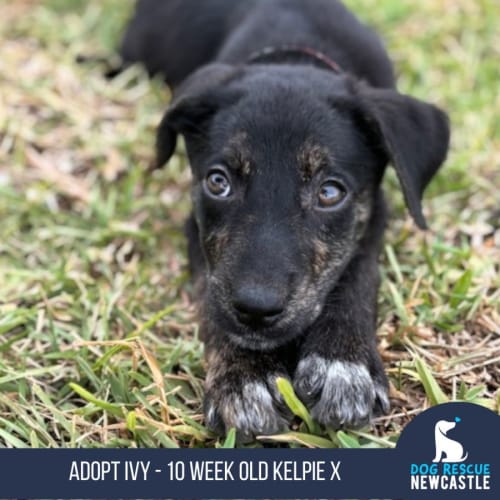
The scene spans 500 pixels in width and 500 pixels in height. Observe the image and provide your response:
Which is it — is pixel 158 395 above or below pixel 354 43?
below

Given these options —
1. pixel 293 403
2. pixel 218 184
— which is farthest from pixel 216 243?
pixel 293 403

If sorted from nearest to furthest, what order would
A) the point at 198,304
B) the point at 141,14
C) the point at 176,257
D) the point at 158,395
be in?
the point at 158,395, the point at 198,304, the point at 176,257, the point at 141,14

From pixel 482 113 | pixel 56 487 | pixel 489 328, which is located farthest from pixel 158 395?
pixel 482 113

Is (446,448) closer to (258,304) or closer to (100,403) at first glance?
(258,304)

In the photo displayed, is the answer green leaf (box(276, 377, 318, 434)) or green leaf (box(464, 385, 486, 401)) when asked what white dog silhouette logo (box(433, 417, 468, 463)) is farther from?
green leaf (box(276, 377, 318, 434))

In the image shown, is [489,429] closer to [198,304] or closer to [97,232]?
[198,304]

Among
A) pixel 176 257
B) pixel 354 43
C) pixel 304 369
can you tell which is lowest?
pixel 176 257

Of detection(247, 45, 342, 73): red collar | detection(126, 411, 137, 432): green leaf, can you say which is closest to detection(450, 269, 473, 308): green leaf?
detection(247, 45, 342, 73): red collar
